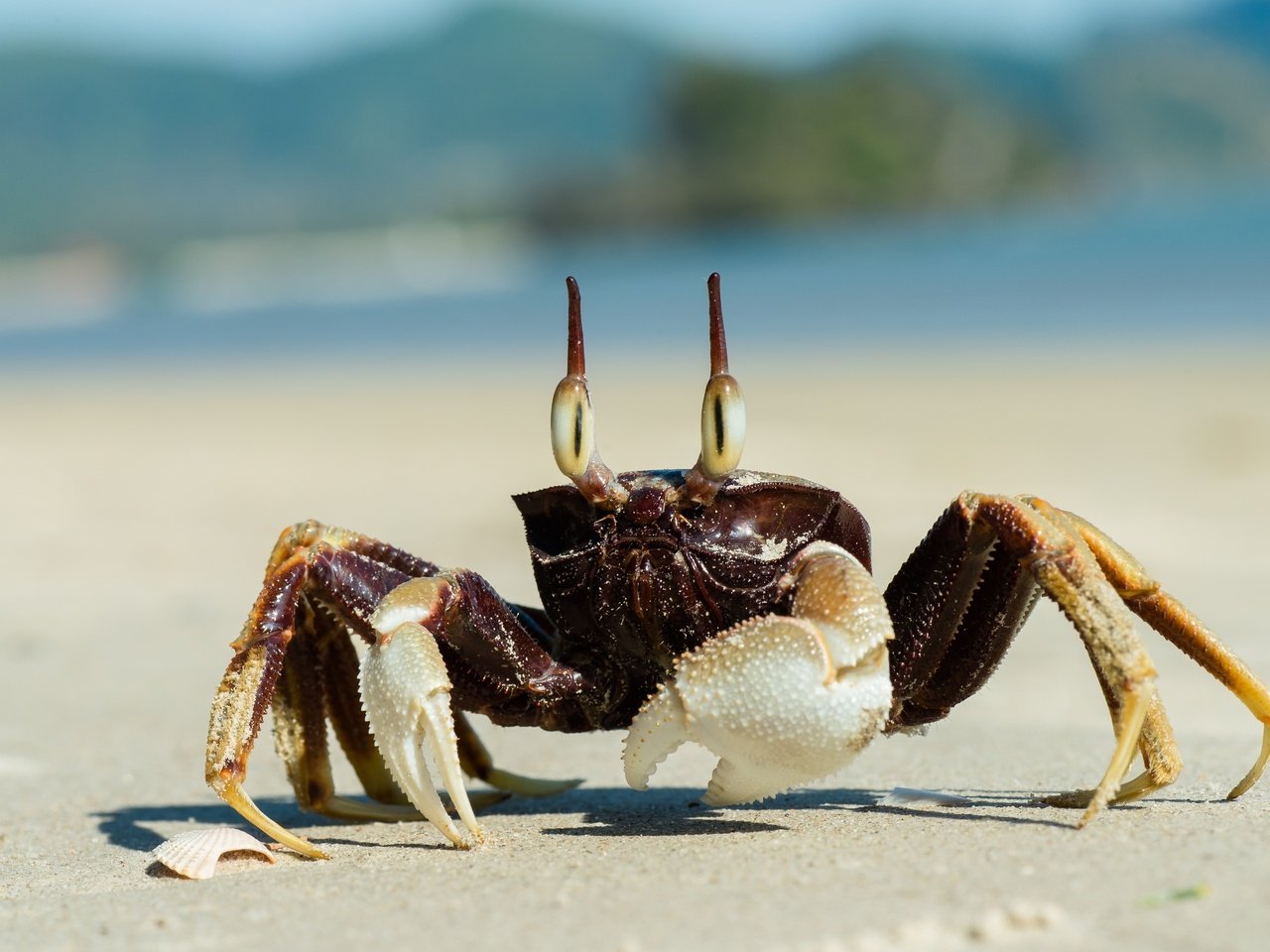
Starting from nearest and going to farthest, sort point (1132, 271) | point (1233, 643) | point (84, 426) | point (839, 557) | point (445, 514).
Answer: point (839, 557)
point (1233, 643)
point (445, 514)
point (84, 426)
point (1132, 271)

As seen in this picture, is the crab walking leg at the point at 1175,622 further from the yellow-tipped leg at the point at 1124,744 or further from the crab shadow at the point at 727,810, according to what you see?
the crab shadow at the point at 727,810

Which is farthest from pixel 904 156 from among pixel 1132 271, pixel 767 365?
pixel 767 365

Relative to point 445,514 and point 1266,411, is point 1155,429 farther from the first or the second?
point 445,514

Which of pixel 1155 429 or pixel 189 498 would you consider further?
pixel 1155 429

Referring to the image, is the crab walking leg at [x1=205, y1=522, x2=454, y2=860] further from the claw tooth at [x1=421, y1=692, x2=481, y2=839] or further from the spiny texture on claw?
the spiny texture on claw

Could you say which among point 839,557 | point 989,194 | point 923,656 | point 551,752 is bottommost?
point 551,752

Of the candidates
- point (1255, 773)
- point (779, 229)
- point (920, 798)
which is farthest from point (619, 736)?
point (779, 229)

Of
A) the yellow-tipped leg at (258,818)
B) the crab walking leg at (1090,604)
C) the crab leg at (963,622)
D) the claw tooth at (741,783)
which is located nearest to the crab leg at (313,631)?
the yellow-tipped leg at (258,818)
